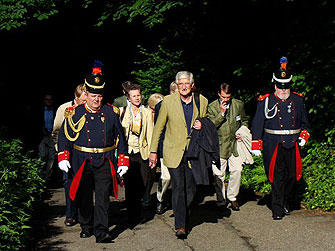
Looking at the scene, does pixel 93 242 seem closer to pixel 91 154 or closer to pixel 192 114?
pixel 91 154

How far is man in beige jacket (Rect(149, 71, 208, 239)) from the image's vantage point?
8578 mm

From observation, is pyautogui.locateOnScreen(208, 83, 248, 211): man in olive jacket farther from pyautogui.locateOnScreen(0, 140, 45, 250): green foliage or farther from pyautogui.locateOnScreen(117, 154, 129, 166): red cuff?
pyautogui.locateOnScreen(0, 140, 45, 250): green foliage

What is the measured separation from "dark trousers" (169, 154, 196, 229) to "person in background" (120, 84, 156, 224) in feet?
3.70

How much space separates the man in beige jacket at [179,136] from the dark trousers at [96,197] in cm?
70

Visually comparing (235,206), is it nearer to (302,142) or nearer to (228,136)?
(228,136)

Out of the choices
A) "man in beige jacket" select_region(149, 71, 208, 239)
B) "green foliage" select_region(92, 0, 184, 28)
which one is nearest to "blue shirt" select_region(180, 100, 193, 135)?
"man in beige jacket" select_region(149, 71, 208, 239)

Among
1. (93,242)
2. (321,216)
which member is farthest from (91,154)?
(321,216)

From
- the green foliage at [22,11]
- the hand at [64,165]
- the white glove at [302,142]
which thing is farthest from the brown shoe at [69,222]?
the green foliage at [22,11]

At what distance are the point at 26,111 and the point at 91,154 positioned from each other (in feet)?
35.8

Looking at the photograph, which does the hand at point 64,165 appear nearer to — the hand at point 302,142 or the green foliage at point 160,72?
the hand at point 302,142

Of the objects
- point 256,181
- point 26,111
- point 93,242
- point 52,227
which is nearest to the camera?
point 93,242

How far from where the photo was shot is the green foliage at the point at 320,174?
32.2ft

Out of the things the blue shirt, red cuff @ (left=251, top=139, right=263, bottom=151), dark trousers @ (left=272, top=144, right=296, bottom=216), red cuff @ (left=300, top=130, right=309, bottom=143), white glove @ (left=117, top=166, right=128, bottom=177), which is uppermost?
the blue shirt

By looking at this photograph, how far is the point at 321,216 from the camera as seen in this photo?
9.50 metres
